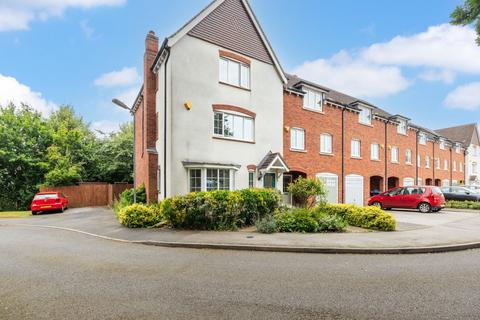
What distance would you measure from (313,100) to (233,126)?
7874mm

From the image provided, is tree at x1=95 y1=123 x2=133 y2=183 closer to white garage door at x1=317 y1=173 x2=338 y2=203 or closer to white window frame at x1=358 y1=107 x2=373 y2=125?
white garage door at x1=317 y1=173 x2=338 y2=203

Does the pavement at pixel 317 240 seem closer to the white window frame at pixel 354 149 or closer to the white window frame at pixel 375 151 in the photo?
the white window frame at pixel 354 149

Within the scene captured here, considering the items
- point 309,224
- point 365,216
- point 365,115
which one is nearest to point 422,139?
point 365,115

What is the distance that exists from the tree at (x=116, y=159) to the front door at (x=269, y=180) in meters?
17.3

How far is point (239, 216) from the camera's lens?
1121 cm

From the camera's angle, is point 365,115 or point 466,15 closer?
point 466,15

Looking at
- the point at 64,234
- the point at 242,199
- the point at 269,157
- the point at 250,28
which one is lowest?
the point at 64,234

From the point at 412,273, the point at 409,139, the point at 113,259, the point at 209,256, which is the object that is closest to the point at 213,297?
the point at 209,256

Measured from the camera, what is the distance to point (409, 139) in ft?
97.1

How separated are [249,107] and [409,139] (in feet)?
72.3

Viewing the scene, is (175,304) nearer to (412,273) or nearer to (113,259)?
(113,259)

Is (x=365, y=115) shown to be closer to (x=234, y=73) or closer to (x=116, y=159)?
(x=234, y=73)

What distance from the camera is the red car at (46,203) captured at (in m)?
18.9

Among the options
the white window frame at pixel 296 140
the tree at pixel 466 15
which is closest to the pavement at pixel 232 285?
the tree at pixel 466 15
